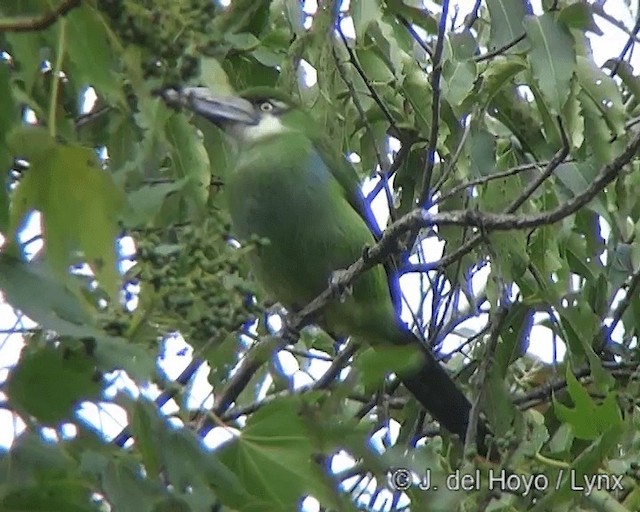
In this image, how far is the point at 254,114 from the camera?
3092mm

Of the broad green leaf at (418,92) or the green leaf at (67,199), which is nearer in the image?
the green leaf at (67,199)

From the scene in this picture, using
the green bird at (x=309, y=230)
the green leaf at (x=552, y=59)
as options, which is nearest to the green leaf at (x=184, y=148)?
the green leaf at (x=552, y=59)

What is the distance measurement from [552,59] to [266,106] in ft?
3.82

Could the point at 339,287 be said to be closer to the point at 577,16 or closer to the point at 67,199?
the point at 577,16

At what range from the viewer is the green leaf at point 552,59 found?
2061 mm

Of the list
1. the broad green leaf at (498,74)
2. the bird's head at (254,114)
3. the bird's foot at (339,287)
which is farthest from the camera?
the bird's head at (254,114)

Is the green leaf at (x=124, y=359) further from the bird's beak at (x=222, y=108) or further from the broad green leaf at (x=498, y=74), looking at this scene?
the broad green leaf at (x=498, y=74)

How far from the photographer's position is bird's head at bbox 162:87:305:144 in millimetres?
2812

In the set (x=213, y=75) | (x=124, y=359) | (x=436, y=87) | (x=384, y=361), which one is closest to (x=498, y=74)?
(x=436, y=87)

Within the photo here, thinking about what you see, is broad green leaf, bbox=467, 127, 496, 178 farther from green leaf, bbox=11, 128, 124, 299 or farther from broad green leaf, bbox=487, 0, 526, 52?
green leaf, bbox=11, 128, 124, 299

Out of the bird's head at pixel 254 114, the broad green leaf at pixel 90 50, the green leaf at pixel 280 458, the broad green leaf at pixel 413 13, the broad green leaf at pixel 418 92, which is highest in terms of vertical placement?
the bird's head at pixel 254 114

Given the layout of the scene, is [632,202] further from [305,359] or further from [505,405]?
[305,359]

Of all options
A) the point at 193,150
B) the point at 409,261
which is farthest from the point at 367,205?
the point at 193,150

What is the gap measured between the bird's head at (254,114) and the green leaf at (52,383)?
146cm
